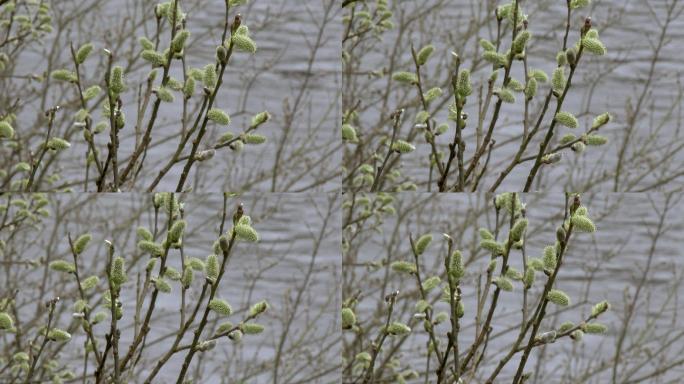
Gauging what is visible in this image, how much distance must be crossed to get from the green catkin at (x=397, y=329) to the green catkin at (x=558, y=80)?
1.61 feet

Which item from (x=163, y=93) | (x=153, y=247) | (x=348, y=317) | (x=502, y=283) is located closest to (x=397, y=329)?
(x=348, y=317)

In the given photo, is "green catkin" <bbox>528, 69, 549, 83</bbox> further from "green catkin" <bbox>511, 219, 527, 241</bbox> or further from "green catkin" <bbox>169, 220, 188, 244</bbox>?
"green catkin" <bbox>169, 220, 188, 244</bbox>

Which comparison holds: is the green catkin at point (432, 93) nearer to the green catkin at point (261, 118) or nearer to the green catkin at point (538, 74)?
the green catkin at point (538, 74)

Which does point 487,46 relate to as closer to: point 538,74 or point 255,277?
point 538,74

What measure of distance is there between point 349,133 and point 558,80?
417mm

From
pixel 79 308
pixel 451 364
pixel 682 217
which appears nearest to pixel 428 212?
pixel 451 364

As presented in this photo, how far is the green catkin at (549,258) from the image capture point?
5.70 ft

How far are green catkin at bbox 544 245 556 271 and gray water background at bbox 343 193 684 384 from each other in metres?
0.39

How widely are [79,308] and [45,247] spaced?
320 millimetres

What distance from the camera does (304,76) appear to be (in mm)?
2145

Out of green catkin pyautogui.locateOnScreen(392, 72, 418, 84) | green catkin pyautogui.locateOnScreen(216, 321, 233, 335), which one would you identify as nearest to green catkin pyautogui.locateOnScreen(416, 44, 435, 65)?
green catkin pyautogui.locateOnScreen(392, 72, 418, 84)

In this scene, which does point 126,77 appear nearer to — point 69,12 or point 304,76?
point 69,12

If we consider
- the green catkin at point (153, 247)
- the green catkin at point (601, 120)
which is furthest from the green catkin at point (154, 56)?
the green catkin at point (601, 120)

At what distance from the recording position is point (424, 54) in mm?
2037
